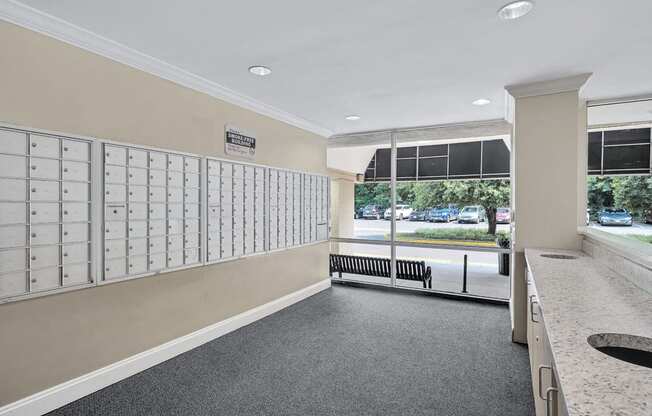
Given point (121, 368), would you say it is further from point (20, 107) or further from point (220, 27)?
point (220, 27)

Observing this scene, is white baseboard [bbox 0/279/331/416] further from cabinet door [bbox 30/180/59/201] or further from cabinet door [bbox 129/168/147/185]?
→ cabinet door [bbox 129/168/147/185]

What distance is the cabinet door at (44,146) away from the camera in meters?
1.87

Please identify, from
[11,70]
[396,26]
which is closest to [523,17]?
[396,26]

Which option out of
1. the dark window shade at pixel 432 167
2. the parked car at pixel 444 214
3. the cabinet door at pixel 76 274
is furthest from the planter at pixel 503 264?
the cabinet door at pixel 76 274

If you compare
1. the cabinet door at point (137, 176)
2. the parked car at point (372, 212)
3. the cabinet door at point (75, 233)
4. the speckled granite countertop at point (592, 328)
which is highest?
the cabinet door at point (137, 176)

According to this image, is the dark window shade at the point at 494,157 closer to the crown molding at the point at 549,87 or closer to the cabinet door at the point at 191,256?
the crown molding at the point at 549,87

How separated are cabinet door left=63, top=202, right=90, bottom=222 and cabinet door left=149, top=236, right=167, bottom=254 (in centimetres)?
46

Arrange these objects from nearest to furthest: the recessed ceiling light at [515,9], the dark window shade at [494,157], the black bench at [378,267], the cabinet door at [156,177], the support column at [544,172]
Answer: the recessed ceiling light at [515,9] < the cabinet door at [156,177] < the support column at [544,172] < the black bench at [378,267] < the dark window shade at [494,157]

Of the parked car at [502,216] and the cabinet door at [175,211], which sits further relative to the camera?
the parked car at [502,216]

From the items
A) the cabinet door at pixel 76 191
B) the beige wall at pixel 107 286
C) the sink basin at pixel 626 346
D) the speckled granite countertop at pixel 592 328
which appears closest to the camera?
the speckled granite countertop at pixel 592 328

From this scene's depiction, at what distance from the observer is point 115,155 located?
224 cm

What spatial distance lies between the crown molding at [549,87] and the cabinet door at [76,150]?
3200mm

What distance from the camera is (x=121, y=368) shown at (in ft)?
7.64

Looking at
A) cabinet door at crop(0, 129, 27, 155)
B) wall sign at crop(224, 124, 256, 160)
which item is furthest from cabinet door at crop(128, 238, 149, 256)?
wall sign at crop(224, 124, 256, 160)
